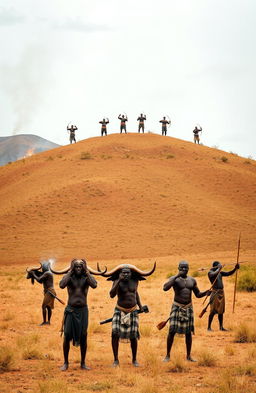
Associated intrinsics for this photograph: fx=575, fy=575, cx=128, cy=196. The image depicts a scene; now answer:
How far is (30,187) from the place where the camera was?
54.1m

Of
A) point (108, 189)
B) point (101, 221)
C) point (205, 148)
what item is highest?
point (205, 148)

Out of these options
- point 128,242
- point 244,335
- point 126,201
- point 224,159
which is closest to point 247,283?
point 244,335

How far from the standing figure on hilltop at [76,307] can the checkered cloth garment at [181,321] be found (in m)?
1.69

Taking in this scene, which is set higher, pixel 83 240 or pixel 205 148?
pixel 205 148

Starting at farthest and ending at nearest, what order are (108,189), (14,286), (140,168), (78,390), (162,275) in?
(140,168), (108,189), (162,275), (14,286), (78,390)

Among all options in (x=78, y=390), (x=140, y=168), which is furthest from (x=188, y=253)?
(x=78, y=390)

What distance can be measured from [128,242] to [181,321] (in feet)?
101

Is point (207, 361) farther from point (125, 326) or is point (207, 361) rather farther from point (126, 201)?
point (126, 201)

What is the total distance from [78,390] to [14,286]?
58.1 ft

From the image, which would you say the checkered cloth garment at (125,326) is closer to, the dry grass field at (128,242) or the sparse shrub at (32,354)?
the dry grass field at (128,242)

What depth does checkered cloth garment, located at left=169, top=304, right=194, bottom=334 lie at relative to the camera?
34.7 feet

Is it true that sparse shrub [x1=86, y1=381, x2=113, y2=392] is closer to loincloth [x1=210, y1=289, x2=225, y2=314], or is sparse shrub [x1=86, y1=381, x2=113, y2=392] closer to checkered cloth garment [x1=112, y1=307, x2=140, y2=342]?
checkered cloth garment [x1=112, y1=307, x2=140, y2=342]

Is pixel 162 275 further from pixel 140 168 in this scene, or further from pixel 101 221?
pixel 140 168

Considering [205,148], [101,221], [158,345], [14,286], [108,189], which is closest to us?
[158,345]
